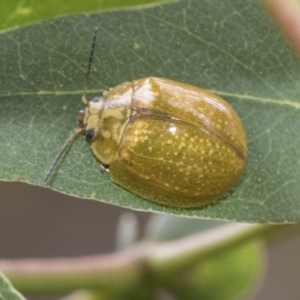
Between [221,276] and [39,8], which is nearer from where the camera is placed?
[39,8]

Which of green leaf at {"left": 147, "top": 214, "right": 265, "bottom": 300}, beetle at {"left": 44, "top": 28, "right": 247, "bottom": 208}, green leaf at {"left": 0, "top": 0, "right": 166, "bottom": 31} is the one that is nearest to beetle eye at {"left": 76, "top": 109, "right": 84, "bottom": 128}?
beetle at {"left": 44, "top": 28, "right": 247, "bottom": 208}

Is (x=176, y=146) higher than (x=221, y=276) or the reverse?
higher

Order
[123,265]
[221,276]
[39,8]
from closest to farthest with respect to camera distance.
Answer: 1. [39,8]
2. [123,265]
3. [221,276]

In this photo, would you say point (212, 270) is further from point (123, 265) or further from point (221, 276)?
point (123, 265)

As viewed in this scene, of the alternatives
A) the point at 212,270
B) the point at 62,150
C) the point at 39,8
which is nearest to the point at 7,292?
the point at 62,150

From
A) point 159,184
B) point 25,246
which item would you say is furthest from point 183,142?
point 25,246

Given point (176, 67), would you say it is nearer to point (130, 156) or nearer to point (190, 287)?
point (130, 156)

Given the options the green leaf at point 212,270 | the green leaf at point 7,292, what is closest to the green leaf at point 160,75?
the green leaf at point 7,292

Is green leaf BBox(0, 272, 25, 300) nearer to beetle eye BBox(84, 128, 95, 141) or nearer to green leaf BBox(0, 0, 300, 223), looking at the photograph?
green leaf BBox(0, 0, 300, 223)

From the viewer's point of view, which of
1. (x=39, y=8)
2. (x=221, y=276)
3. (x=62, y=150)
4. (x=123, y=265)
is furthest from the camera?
(x=221, y=276)

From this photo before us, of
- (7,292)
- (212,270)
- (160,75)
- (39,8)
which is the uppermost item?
(39,8)
